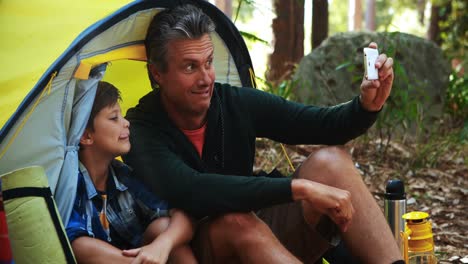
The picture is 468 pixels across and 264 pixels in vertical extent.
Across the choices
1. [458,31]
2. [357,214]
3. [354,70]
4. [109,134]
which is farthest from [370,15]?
[109,134]

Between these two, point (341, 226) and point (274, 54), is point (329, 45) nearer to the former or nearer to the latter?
point (274, 54)

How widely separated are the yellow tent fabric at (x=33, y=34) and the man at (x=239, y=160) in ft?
1.13

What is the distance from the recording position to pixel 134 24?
324cm

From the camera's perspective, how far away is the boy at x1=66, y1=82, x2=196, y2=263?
2.88 m

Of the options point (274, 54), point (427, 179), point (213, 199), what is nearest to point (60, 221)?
point (213, 199)

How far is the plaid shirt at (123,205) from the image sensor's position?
2961 mm

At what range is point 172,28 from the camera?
10.4 feet

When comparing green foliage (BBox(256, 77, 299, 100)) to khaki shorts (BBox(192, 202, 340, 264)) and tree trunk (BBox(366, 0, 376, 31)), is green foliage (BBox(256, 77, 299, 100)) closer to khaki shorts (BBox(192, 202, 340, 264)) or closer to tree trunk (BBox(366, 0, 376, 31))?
khaki shorts (BBox(192, 202, 340, 264))

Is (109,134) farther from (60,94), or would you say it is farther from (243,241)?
(243,241)

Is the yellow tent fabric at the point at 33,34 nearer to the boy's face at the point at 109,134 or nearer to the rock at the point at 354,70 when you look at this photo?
the boy's face at the point at 109,134

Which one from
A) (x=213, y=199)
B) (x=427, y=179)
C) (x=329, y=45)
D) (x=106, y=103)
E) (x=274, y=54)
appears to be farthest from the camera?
(x=274, y=54)

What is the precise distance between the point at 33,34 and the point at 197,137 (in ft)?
2.50

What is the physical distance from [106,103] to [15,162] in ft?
1.41

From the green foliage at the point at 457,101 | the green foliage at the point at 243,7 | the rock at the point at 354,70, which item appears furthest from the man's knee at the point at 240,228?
the green foliage at the point at 457,101
